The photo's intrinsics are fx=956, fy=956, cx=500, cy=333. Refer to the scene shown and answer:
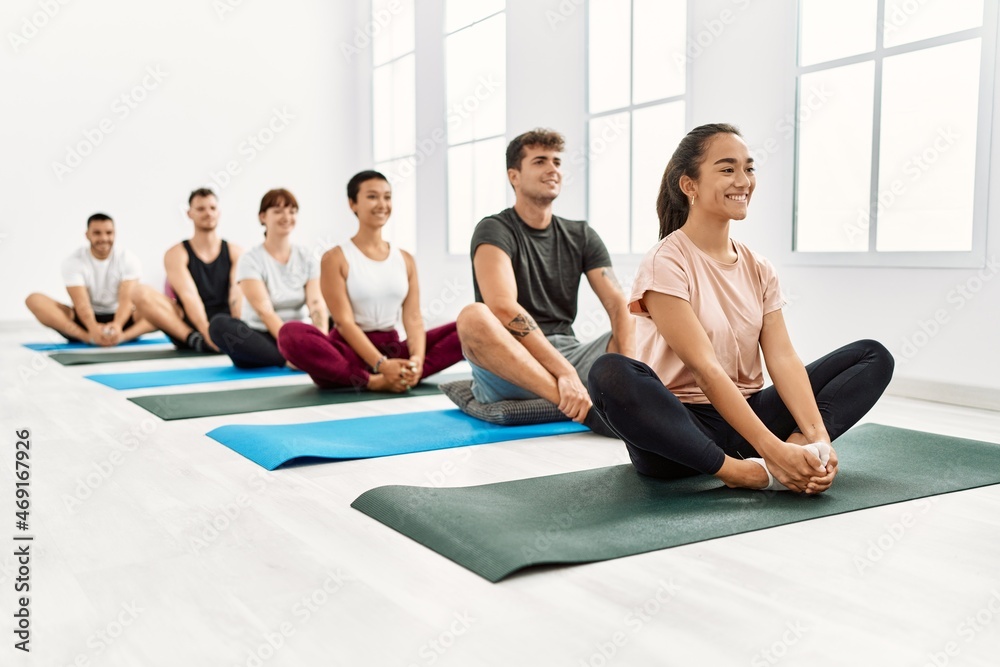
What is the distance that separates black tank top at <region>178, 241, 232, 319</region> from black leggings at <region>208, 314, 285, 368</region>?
773 mm

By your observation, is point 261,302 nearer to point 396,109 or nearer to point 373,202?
point 373,202

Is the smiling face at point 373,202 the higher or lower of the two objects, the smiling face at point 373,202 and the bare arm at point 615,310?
the higher

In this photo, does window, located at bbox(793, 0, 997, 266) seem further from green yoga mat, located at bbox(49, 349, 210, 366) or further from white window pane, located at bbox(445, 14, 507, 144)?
green yoga mat, located at bbox(49, 349, 210, 366)

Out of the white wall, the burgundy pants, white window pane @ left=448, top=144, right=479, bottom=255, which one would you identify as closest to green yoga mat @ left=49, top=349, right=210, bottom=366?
the burgundy pants

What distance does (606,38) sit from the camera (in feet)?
16.7

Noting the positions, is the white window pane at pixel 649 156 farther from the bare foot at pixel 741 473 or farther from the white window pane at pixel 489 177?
the bare foot at pixel 741 473

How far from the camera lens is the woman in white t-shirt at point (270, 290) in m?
4.54

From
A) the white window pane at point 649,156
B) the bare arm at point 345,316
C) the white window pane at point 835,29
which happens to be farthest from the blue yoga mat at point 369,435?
the white window pane at point 649,156

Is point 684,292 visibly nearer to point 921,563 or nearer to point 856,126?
point 921,563

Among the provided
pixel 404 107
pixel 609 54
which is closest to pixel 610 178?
pixel 609 54

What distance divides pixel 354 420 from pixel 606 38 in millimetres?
2907

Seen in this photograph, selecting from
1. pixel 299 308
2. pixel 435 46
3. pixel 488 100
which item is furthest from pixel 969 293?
pixel 435 46

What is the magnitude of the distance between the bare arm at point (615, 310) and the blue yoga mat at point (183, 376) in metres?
1.91

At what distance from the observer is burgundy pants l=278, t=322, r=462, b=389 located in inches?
146
